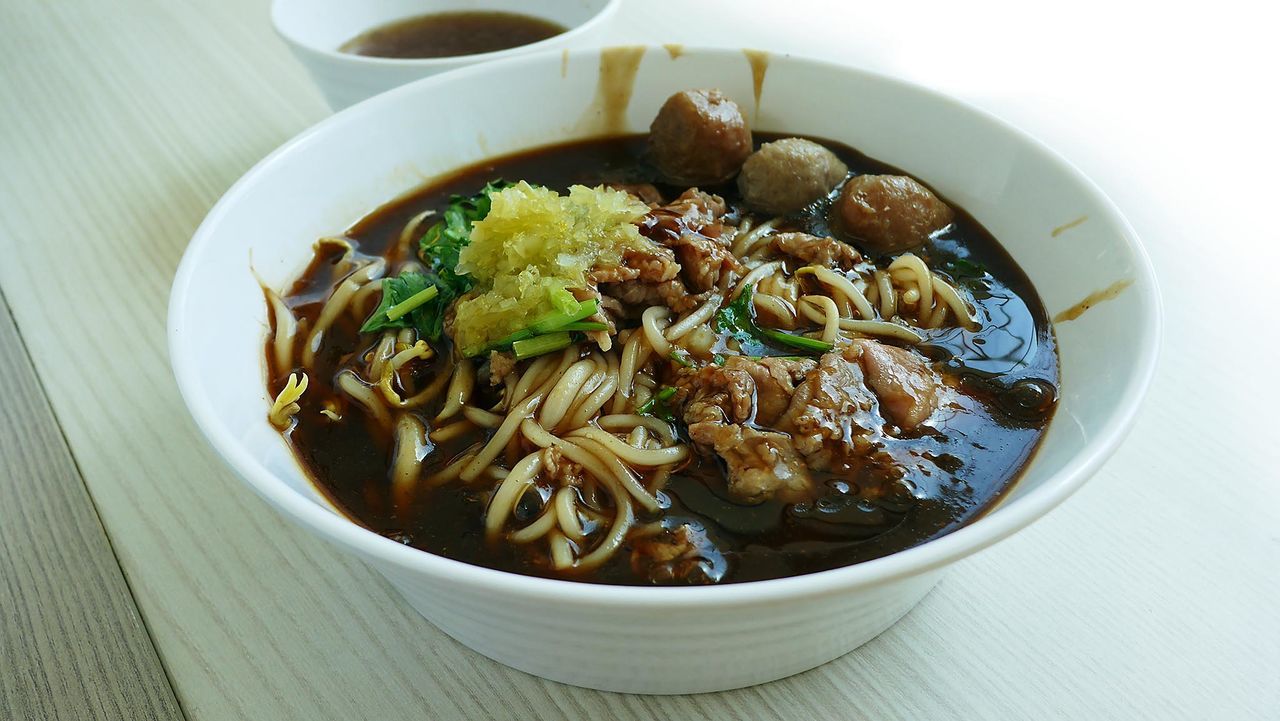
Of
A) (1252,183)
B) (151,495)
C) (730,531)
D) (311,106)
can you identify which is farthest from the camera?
(311,106)

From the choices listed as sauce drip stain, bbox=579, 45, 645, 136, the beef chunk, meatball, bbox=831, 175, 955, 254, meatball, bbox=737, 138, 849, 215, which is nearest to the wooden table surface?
the beef chunk

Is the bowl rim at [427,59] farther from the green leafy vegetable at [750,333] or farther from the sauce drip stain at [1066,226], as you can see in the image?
the sauce drip stain at [1066,226]

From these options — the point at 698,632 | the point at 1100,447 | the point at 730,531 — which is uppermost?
the point at 1100,447

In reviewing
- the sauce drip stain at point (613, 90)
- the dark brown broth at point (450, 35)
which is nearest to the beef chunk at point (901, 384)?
the sauce drip stain at point (613, 90)

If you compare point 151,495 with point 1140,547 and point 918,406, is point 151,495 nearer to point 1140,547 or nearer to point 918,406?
point 918,406

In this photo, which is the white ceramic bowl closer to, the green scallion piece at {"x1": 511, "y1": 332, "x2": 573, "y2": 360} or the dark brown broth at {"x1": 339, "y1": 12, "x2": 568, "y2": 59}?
the green scallion piece at {"x1": 511, "y1": 332, "x2": 573, "y2": 360}

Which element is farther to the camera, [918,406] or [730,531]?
[918,406]

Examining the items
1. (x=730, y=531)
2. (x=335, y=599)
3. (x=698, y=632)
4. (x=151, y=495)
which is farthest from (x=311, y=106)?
(x=698, y=632)
